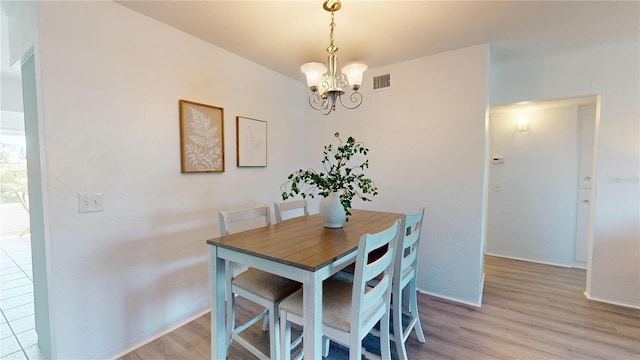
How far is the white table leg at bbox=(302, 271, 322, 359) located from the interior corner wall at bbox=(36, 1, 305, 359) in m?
1.49

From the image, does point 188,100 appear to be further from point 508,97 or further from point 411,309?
point 508,97

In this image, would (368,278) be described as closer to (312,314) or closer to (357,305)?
(357,305)

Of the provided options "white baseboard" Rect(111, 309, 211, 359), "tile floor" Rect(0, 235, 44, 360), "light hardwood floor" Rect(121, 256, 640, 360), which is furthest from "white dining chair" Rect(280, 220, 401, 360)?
"tile floor" Rect(0, 235, 44, 360)

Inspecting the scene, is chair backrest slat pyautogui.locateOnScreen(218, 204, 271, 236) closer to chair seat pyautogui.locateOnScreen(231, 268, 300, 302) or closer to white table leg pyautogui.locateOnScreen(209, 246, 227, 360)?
white table leg pyautogui.locateOnScreen(209, 246, 227, 360)

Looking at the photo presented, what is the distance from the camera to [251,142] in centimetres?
282

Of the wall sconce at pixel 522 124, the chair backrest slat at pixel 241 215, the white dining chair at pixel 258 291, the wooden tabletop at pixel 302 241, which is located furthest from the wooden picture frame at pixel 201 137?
the wall sconce at pixel 522 124

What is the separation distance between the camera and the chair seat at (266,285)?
154 cm

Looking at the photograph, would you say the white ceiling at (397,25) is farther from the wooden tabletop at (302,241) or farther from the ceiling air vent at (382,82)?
the wooden tabletop at (302,241)

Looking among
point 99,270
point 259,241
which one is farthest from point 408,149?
point 99,270

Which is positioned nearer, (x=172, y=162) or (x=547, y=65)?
(x=172, y=162)

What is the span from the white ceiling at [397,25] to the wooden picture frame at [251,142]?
70 centimetres

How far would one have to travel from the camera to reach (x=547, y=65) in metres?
2.71

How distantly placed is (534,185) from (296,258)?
380cm

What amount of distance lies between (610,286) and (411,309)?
2194 millimetres
